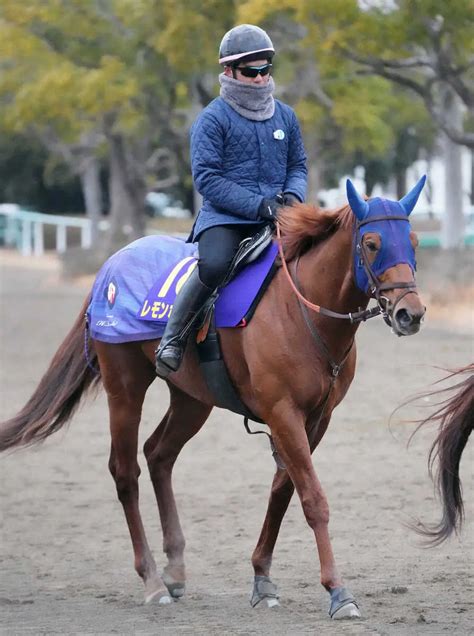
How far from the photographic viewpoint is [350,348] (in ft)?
20.9

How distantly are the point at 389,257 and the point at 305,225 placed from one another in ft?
2.02

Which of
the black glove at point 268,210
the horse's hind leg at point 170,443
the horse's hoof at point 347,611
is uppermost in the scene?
the black glove at point 268,210

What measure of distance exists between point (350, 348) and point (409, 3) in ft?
46.4

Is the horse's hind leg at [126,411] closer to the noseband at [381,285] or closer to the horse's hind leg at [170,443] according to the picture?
the horse's hind leg at [170,443]

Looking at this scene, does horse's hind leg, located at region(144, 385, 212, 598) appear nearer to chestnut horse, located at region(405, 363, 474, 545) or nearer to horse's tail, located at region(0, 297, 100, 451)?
horse's tail, located at region(0, 297, 100, 451)

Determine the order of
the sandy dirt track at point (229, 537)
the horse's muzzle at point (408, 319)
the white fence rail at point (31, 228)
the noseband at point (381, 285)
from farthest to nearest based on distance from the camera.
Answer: the white fence rail at point (31, 228)
the sandy dirt track at point (229, 537)
the noseband at point (381, 285)
the horse's muzzle at point (408, 319)

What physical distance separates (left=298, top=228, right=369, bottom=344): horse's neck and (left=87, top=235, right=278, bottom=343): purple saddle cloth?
1.42 feet

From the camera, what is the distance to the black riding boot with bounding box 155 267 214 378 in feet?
21.7

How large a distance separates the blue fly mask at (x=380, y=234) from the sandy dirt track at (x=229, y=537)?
1400mm

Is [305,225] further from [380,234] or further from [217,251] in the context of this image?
[380,234]

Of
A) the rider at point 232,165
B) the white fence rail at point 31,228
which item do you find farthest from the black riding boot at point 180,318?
the white fence rail at point 31,228

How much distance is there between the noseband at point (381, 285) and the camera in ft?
19.1

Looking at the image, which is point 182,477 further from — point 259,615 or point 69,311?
point 69,311

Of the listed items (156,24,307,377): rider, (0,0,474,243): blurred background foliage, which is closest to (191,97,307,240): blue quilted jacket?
(156,24,307,377): rider
